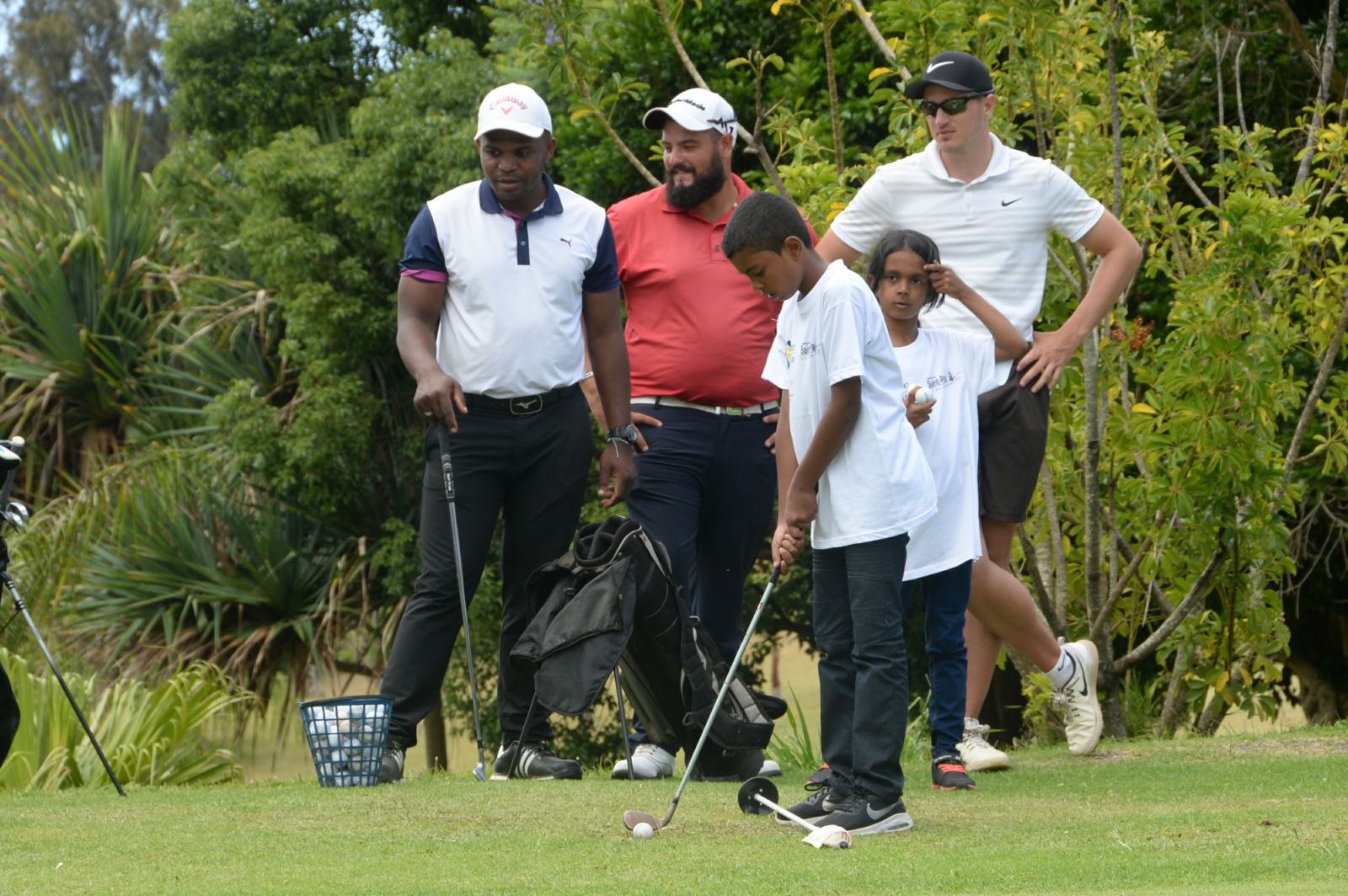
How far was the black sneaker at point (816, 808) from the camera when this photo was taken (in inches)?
180

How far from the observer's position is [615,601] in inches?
210

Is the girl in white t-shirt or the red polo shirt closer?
the girl in white t-shirt

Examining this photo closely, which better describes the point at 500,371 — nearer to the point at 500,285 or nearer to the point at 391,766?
the point at 500,285

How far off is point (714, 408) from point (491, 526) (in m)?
0.83

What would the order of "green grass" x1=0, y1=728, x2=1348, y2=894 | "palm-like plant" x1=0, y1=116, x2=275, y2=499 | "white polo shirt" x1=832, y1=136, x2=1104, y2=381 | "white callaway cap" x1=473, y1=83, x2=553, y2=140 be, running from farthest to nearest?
1. "palm-like plant" x1=0, y1=116, x2=275, y2=499
2. "white callaway cap" x1=473, y1=83, x2=553, y2=140
3. "white polo shirt" x1=832, y1=136, x2=1104, y2=381
4. "green grass" x1=0, y1=728, x2=1348, y2=894

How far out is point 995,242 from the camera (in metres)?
5.55

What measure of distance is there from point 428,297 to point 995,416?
1824 millimetres

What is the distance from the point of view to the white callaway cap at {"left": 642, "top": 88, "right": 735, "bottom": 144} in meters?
5.81

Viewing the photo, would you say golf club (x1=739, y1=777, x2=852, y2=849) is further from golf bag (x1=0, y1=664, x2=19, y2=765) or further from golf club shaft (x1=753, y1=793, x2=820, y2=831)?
golf bag (x1=0, y1=664, x2=19, y2=765)

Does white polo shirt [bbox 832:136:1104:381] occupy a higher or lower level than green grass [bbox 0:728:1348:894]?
higher

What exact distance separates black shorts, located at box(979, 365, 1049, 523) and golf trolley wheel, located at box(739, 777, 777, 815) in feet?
4.49

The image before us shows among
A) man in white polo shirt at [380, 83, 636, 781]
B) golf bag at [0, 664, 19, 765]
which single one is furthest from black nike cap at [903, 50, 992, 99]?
golf bag at [0, 664, 19, 765]

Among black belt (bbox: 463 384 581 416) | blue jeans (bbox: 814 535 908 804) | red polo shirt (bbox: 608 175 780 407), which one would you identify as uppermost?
red polo shirt (bbox: 608 175 780 407)

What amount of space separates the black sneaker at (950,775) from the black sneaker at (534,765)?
1.19 meters
